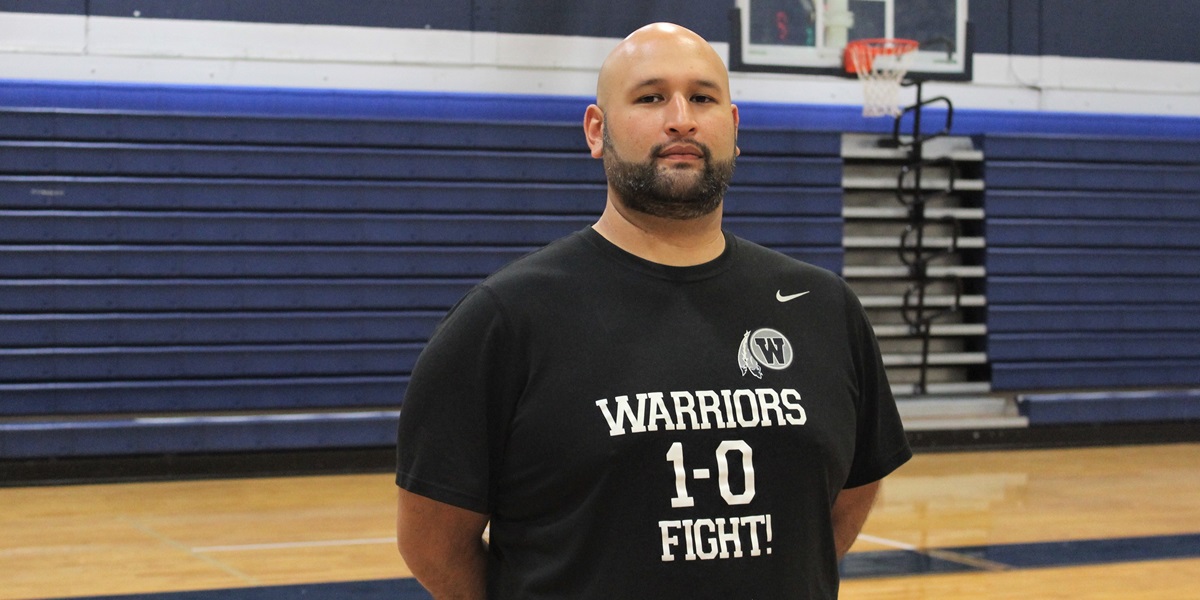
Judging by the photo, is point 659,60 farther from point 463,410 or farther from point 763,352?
point 463,410

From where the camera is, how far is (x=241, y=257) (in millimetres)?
7266

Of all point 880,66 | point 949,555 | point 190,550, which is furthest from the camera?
point 880,66

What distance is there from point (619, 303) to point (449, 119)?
6.47 meters

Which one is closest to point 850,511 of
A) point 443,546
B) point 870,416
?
point 870,416

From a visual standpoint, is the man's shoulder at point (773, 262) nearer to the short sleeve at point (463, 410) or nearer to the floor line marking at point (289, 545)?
the short sleeve at point (463, 410)

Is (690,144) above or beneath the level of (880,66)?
beneath

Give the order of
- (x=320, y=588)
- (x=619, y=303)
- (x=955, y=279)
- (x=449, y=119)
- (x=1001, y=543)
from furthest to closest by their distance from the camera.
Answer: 1. (x=955, y=279)
2. (x=449, y=119)
3. (x=1001, y=543)
4. (x=320, y=588)
5. (x=619, y=303)

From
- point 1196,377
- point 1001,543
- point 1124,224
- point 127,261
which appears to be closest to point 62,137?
point 127,261

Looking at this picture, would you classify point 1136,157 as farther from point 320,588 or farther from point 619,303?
point 619,303

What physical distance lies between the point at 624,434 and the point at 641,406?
36mm

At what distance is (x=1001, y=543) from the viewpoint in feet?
16.1

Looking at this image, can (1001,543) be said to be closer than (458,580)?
No

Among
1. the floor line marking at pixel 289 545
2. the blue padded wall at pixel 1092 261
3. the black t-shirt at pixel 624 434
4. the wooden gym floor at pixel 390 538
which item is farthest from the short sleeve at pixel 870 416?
the blue padded wall at pixel 1092 261

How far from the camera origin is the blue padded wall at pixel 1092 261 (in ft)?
27.8
